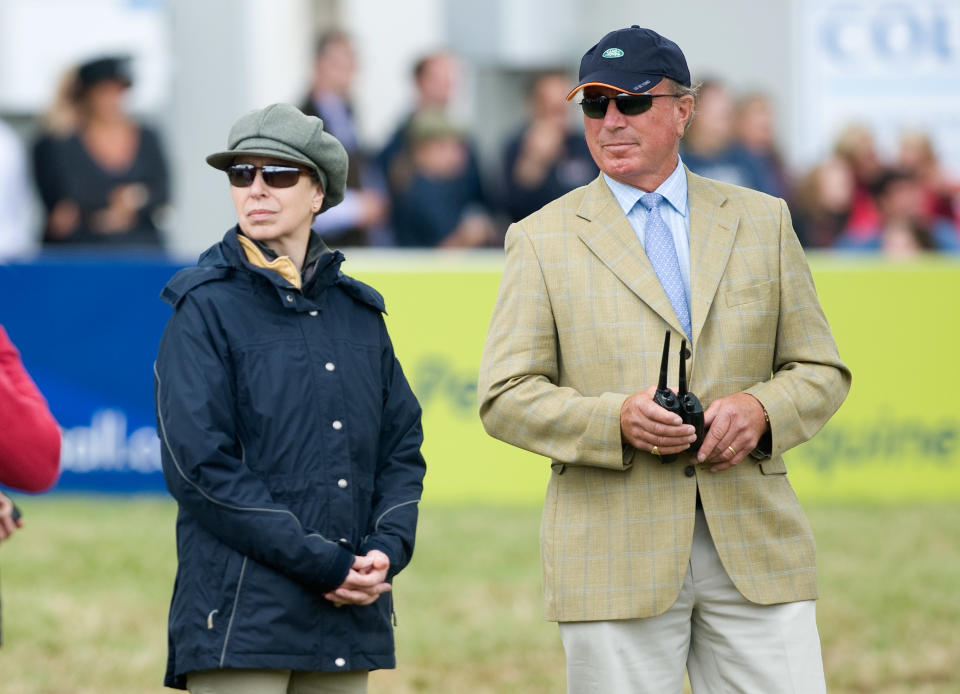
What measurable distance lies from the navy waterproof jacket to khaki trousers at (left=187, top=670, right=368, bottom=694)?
0.06 metres

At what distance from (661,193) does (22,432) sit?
5.44 feet

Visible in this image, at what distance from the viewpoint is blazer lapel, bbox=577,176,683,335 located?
389cm

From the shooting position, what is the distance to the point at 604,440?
3787 mm

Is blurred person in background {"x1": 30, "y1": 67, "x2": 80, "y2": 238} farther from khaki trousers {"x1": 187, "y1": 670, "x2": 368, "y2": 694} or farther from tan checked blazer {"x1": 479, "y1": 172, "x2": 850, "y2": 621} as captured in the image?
khaki trousers {"x1": 187, "y1": 670, "x2": 368, "y2": 694}

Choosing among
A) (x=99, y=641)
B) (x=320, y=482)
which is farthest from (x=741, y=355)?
(x=99, y=641)

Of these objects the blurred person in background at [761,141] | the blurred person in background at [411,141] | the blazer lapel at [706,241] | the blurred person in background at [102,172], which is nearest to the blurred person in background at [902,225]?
the blurred person in background at [761,141]

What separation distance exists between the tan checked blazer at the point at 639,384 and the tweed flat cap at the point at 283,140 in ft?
1.65

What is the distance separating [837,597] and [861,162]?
6233 millimetres

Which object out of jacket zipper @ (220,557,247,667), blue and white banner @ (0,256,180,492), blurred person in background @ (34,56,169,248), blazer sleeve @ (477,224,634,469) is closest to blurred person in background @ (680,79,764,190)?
blurred person in background @ (34,56,169,248)

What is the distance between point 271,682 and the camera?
12.4 feet

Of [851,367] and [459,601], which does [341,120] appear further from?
[459,601]

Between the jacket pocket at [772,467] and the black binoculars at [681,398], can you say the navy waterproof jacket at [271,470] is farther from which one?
the jacket pocket at [772,467]

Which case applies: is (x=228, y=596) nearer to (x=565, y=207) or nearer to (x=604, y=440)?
(x=604, y=440)

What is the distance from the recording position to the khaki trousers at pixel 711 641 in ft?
12.7
